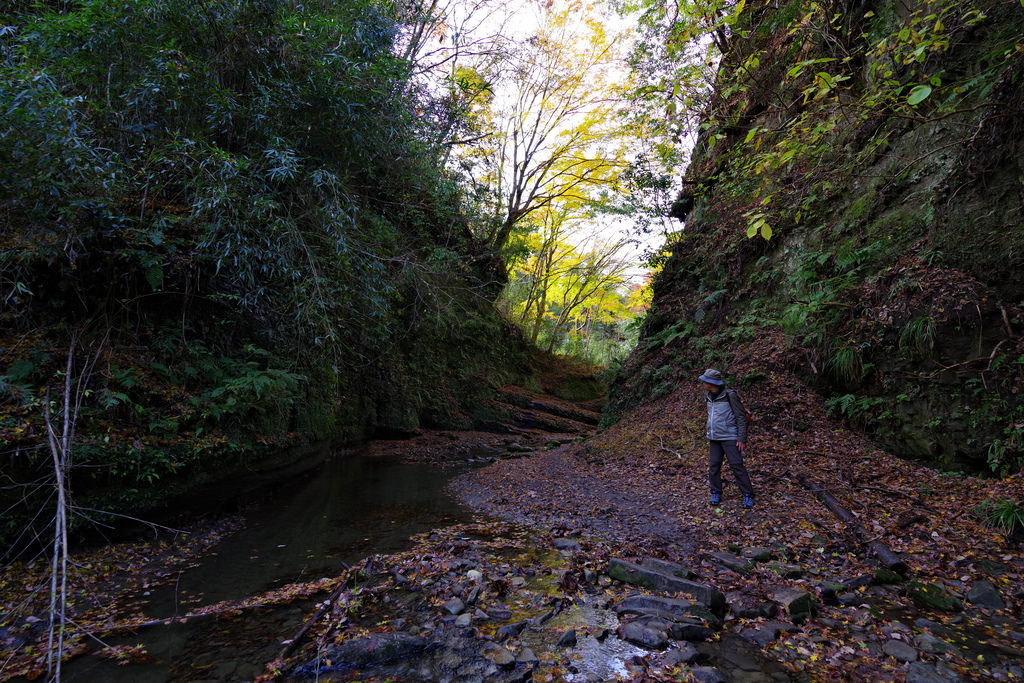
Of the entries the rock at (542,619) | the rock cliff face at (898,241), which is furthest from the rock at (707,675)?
the rock cliff face at (898,241)

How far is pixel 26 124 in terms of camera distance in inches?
170

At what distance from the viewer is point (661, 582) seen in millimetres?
3705

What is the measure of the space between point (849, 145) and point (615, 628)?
379 inches

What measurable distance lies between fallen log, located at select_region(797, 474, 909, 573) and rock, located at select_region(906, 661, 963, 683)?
1.36 m

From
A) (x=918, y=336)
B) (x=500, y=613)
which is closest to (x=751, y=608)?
(x=500, y=613)

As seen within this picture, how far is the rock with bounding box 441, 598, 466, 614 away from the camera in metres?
3.47

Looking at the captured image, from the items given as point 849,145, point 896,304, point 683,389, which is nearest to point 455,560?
point 896,304

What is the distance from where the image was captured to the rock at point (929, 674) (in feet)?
7.82

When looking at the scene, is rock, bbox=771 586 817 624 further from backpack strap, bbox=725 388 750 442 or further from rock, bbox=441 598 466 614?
backpack strap, bbox=725 388 750 442

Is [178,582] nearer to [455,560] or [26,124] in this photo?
[455,560]

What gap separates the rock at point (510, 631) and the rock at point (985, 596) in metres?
3.29

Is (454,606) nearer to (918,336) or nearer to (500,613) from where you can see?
(500,613)

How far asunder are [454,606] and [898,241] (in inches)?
321

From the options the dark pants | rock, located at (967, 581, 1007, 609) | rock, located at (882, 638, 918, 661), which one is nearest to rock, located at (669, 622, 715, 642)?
rock, located at (882, 638, 918, 661)
